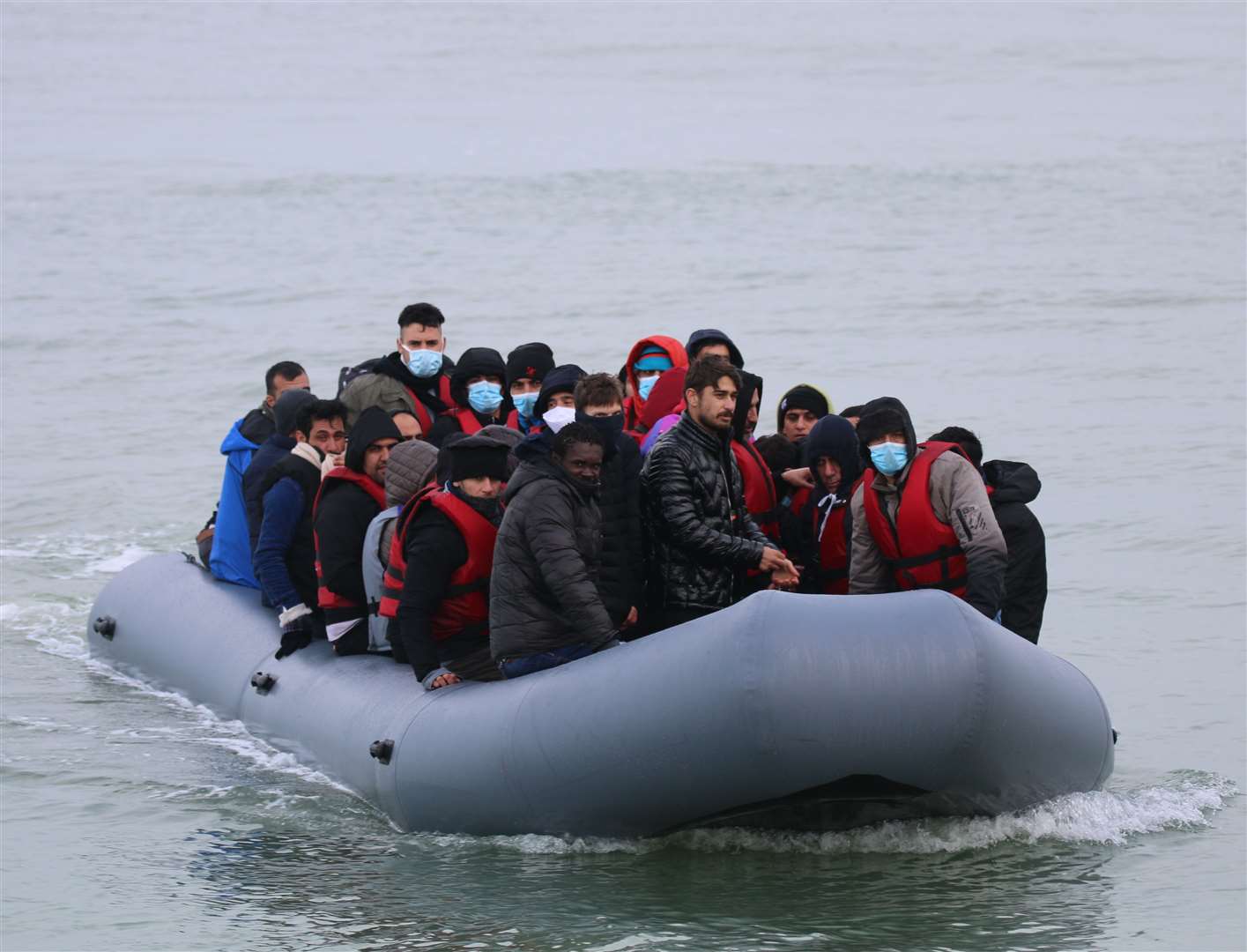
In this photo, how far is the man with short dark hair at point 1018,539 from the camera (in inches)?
264

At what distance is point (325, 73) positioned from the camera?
47438 millimetres

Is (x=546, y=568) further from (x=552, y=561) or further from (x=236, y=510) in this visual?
(x=236, y=510)

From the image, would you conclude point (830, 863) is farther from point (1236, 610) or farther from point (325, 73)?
point (325, 73)

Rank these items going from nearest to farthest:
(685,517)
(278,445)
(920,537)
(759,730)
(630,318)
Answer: (759,730)
(685,517)
(920,537)
(278,445)
(630,318)

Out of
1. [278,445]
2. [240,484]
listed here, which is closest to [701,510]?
[278,445]

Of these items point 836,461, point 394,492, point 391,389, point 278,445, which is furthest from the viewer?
point 391,389

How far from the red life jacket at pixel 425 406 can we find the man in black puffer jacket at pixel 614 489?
2103mm

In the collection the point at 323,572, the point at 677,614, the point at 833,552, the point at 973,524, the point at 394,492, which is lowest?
the point at 677,614

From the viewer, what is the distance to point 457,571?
645 cm

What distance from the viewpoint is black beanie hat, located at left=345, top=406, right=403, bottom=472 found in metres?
7.07

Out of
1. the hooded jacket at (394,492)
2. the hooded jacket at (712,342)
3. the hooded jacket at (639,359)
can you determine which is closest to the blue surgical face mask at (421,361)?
the hooded jacket at (639,359)

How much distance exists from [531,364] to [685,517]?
7.43ft

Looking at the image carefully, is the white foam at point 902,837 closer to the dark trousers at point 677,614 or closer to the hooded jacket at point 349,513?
the dark trousers at point 677,614

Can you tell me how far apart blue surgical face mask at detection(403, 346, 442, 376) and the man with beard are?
1.93 meters
